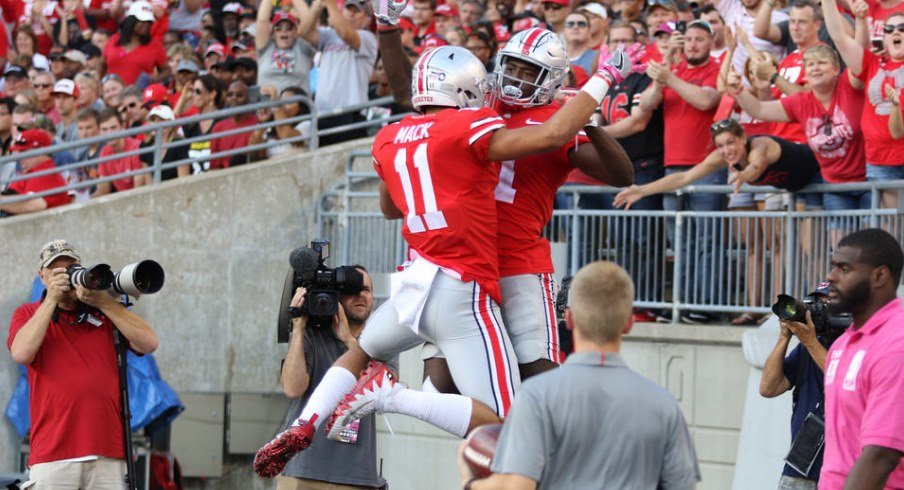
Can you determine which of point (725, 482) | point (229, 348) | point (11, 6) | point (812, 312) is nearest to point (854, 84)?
point (725, 482)

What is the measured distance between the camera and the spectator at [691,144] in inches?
470

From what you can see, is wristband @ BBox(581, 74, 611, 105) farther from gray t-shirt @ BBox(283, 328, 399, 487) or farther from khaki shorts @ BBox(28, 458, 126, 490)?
khaki shorts @ BBox(28, 458, 126, 490)

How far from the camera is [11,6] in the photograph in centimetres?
2100

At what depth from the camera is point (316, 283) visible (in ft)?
26.8

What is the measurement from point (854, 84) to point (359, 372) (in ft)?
17.6

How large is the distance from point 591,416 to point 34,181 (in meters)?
10.4

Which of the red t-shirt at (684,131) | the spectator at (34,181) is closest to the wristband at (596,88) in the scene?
the red t-shirt at (684,131)

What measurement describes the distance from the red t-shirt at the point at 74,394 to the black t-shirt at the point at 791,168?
4.82 metres

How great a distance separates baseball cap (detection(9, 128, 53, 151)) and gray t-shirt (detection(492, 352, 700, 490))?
10525 millimetres

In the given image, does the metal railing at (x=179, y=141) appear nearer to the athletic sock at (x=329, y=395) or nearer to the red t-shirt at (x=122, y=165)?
the red t-shirt at (x=122, y=165)

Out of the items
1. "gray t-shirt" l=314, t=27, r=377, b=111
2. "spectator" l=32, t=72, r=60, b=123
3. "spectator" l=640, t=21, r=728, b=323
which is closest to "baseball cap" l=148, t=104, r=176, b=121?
"gray t-shirt" l=314, t=27, r=377, b=111

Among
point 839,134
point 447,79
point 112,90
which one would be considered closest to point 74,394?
point 447,79

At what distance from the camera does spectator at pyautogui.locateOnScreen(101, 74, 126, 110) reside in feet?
55.5

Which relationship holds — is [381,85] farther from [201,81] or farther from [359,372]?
[359,372]
